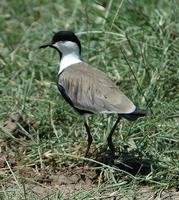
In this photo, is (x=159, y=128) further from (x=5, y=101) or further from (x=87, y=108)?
(x=5, y=101)

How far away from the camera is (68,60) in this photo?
586 cm

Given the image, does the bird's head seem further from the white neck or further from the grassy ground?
the grassy ground

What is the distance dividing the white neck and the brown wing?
14 cm

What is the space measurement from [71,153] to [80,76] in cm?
56

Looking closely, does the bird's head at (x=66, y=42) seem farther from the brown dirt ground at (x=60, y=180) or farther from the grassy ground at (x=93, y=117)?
the brown dirt ground at (x=60, y=180)

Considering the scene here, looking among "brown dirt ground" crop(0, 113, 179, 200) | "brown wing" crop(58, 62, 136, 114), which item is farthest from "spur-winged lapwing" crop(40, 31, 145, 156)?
"brown dirt ground" crop(0, 113, 179, 200)

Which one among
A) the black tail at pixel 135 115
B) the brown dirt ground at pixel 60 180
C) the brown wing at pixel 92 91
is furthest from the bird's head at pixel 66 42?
the black tail at pixel 135 115

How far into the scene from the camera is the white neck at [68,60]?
5.83 metres

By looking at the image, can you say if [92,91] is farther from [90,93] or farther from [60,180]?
[60,180]

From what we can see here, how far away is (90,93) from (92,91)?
0.06 feet

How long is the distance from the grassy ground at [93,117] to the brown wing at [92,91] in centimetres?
38

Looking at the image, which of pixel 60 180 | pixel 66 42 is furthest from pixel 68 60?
pixel 60 180

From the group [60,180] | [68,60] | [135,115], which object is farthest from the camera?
[68,60]

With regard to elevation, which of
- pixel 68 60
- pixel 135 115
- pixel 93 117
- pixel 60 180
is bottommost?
pixel 60 180
